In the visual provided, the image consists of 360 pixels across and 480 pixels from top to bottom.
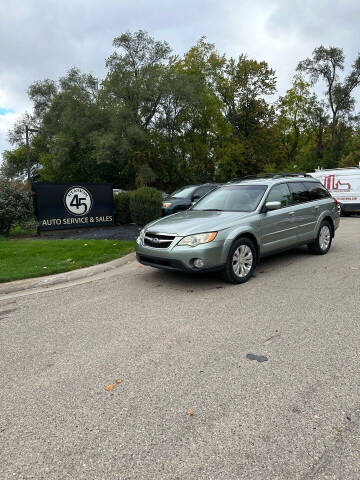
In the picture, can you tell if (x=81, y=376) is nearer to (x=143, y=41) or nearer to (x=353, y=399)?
(x=353, y=399)

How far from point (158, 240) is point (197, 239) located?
0.70m

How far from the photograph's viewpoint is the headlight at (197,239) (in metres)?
5.60

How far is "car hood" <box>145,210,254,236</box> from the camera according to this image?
5766 mm

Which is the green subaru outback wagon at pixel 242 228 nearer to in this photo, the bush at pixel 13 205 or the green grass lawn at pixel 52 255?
the green grass lawn at pixel 52 255

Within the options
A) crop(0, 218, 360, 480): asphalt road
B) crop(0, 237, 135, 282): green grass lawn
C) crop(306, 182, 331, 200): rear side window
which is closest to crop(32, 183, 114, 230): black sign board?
crop(0, 237, 135, 282): green grass lawn

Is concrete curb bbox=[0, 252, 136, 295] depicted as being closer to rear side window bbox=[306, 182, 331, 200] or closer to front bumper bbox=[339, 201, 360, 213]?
rear side window bbox=[306, 182, 331, 200]

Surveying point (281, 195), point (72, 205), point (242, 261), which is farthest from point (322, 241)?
point (72, 205)

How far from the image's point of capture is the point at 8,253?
8281 millimetres

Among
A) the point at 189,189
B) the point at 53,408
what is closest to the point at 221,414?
the point at 53,408

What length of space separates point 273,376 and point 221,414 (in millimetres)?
692

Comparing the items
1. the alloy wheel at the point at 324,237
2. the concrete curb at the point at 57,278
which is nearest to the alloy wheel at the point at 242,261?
the alloy wheel at the point at 324,237

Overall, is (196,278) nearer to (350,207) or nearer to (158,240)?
(158,240)

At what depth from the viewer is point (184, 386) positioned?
3.02 metres

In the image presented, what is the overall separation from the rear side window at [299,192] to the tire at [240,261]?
191 cm
